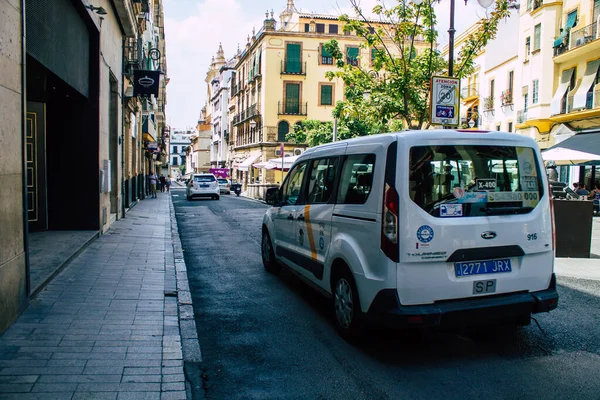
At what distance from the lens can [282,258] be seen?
8.09 metres

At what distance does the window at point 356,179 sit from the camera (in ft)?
17.0

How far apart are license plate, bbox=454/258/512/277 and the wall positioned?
4078 mm

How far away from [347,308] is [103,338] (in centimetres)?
230

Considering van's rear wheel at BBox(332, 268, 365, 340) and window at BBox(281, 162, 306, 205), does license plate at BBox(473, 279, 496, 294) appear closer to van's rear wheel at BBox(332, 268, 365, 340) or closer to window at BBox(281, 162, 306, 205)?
van's rear wheel at BBox(332, 268, 365, 340)

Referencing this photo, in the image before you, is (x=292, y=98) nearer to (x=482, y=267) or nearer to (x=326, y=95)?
(x=326, y=95)

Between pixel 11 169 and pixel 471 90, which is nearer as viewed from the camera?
pixel 11 169

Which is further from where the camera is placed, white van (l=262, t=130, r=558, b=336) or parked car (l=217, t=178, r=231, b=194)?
parked car (l=217, t=178, r=231, b=194)

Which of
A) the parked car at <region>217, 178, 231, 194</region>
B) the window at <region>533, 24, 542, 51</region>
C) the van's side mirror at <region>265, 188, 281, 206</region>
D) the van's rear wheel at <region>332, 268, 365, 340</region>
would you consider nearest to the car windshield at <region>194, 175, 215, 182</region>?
the parked car at <region>217, 178, 231, 194</region>

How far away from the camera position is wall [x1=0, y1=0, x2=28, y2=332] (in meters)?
5.16

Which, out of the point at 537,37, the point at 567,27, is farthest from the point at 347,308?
the point at 537,37

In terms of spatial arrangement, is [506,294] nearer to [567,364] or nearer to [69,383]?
[567,364]

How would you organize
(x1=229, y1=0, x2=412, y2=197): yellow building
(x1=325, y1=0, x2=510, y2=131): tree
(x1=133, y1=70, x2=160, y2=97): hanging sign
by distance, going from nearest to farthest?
(x1=325, y1=0, x2=510, y2=131): tree → (x1=133, y1=70, x2=160, y2=97): hanging sign → (x1=229, y1=0, x2=412, y2=197): yellow building

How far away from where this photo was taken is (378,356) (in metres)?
5.01

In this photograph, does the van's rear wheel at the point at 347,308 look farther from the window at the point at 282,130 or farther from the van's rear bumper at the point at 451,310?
the window at the point at 282,130
